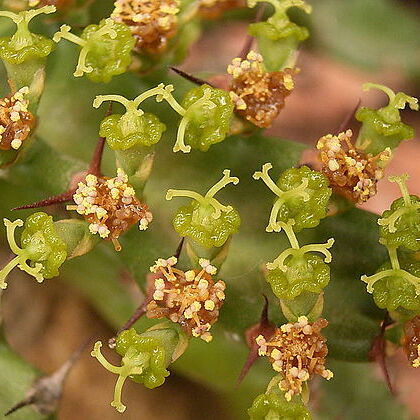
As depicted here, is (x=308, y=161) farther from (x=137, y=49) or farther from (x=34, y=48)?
(x=34, y=48)

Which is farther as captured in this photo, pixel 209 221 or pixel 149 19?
pixel 149 19

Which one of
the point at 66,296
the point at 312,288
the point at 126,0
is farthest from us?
the point at 66,296

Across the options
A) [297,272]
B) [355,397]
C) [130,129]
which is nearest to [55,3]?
[130,129]

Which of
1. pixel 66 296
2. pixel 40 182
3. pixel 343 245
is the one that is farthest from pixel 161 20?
pixel 66 296

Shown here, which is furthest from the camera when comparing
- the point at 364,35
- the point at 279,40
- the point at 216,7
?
the point at 364,35

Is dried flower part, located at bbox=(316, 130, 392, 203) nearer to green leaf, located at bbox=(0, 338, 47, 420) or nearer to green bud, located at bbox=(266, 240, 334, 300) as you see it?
green bud, located at bbox=(266, 240, 334, 300)

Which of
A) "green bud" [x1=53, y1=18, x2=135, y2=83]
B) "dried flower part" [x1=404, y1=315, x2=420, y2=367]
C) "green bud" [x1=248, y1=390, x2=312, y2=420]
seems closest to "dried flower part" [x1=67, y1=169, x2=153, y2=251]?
"green bud" [x1=53, y1=18, x2=135, y2=83]

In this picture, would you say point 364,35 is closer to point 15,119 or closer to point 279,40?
point 279,40
